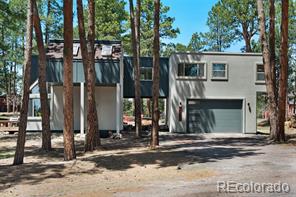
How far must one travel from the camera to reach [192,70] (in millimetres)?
29641

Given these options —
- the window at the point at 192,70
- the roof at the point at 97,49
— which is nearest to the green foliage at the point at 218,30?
the window at the point at 192,70

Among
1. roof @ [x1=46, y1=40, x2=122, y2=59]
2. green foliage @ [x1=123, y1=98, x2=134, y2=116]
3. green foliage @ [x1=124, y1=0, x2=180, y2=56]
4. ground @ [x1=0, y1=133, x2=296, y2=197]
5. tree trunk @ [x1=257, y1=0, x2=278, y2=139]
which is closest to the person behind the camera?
ground @ [x1=0, y1=133, x2=296, y2=197]

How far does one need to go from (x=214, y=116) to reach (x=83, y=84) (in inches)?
404

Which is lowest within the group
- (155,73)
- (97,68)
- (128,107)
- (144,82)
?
(128,107)

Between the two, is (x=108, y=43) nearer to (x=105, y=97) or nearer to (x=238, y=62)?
(x=105, y=97)

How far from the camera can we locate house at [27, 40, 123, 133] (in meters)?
25.1

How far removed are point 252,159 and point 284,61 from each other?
797cm

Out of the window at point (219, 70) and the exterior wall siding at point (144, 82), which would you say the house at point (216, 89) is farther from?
the exterior wall siding at point (144, 82)

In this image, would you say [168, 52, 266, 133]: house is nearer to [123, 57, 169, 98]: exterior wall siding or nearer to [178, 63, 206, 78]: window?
[178, 63, 206, 78]: window

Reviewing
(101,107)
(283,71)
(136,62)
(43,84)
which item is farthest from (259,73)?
(43,84)

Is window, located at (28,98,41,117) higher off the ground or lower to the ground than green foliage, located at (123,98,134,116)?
higher

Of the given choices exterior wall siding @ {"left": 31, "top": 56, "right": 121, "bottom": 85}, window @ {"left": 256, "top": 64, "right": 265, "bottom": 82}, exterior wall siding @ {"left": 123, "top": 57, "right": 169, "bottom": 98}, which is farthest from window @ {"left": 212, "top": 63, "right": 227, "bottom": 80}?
exterior wall siding @ {"left": 31, "top": 56, "right": 121, "bottom": 85}

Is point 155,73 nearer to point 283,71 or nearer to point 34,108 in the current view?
point 283,71

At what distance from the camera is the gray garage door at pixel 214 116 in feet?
96.6
